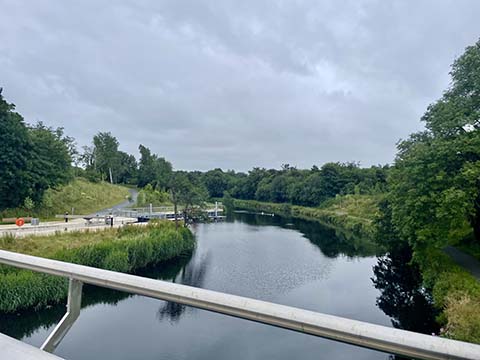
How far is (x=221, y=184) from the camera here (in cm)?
6788

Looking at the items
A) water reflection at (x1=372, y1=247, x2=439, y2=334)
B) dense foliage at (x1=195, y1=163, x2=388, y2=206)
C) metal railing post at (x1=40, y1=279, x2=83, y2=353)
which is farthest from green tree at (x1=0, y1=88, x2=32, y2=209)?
dense foliage at (x1=195, y1=163, x2=388, y2=206)

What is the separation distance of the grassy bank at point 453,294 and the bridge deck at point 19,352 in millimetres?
7033

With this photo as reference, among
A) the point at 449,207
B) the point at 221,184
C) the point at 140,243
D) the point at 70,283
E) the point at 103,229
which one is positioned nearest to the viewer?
the point at 70,283

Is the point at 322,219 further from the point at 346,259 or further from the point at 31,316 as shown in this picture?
the point at 31,316

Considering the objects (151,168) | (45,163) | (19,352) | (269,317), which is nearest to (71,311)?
(19,352)

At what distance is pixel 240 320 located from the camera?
2.72 m

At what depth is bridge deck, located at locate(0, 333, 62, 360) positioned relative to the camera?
1.03 m

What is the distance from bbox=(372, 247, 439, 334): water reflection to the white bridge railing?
988 centimetres

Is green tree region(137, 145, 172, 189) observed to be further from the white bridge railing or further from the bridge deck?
the bridge deck

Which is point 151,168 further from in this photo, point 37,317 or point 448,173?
point 448,173

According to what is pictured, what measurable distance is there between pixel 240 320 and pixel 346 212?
3545 cm

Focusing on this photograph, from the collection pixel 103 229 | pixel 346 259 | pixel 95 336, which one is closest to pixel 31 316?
pixel 95 336

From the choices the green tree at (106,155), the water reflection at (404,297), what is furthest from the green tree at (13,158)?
the green tree at (106,155)

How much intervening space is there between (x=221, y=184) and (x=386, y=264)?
5178 cm
